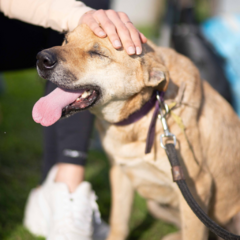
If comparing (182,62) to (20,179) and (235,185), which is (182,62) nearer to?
(235,185)

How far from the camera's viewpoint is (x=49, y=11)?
7.48 ft

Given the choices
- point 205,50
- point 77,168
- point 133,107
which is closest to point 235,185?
point 133,107

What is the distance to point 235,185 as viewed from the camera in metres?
2.44

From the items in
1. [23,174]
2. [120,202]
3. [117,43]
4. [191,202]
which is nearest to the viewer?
[191,202]

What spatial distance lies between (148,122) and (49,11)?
3.56 ft

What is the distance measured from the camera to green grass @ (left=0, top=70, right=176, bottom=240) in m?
2.75

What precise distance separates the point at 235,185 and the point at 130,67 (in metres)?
1.26

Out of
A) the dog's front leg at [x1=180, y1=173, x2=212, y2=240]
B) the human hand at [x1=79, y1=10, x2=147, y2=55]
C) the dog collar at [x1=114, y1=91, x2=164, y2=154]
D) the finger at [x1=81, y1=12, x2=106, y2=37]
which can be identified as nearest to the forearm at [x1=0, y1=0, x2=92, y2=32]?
the finger at [x1=81, y1=12, x2=106, y2=37]

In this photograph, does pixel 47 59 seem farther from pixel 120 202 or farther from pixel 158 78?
pixel 120 202

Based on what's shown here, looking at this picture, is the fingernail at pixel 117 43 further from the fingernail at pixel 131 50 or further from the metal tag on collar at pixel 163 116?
the metal tag on collar at pixel 163 116

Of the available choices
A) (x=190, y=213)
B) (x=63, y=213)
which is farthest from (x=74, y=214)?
(x=190, y=213)

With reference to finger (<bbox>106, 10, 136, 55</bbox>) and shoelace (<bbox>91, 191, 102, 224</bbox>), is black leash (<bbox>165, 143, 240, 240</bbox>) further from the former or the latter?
shoelace (<bbox>91, 191, 102, 224</bbox>)

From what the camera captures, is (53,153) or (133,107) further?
(53,153)

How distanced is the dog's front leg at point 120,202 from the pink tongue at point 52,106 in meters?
0.86
